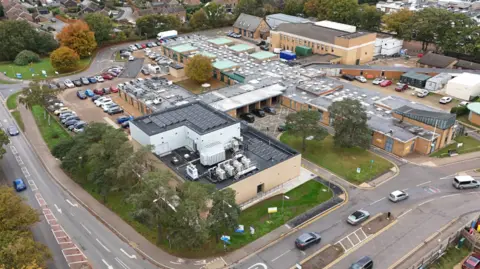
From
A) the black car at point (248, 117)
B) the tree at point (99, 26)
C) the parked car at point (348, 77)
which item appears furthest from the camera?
the tree at point (99, 26)

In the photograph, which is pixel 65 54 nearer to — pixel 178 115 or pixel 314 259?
pixel 178 115

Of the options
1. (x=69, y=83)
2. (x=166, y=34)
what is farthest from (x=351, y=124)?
(x=166, y=34)

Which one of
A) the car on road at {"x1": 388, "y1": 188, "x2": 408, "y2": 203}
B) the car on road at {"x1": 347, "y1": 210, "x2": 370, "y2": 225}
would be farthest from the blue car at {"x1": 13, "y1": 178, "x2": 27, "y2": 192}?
the car on road at {"x1": 388, "y1": 188, "x2": 408, "y2": 203}

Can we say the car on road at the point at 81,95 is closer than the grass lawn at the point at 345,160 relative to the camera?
No

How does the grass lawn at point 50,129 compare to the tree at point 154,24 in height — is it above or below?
below

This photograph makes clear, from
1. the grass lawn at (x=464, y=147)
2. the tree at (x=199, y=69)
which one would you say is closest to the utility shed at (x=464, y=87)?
the grass lawn at (x=464, y=147)

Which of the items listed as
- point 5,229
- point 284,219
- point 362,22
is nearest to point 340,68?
point 362,22

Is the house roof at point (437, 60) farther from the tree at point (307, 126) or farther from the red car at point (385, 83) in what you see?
the tree at point (307, 126)
